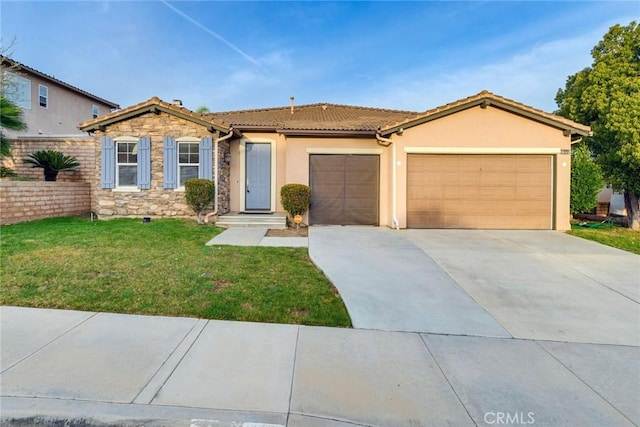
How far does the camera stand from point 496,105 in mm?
10469

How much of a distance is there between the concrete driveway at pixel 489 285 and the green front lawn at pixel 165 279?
610 millimetres

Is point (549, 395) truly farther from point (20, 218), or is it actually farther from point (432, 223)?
point (20, 218)

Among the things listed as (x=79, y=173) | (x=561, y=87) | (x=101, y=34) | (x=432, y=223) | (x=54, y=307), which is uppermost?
(x=101, y=34)

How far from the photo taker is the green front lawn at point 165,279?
14.0 feet

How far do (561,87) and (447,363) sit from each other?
16.8m

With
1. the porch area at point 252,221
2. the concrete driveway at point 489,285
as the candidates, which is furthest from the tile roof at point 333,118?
the concrete driveway at point 489,285

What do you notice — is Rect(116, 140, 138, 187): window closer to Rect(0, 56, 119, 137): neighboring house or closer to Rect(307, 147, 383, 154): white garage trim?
Rect(307, 147, 383, 154): white garage trim

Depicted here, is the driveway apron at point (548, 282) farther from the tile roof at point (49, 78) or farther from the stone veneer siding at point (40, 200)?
the tile roof at point (49, 78)

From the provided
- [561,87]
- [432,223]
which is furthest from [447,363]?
[561,87]

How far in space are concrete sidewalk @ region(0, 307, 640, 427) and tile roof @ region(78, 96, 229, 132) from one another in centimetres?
847

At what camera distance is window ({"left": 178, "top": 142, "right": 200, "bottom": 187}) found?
1167 centimetres

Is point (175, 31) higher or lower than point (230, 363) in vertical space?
higher

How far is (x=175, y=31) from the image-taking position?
13.9 meters

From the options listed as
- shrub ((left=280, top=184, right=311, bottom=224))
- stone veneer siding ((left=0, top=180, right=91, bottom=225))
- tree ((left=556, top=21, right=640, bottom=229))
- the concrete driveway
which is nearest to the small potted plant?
stone veneer siding ((left=0, top=180, right=91, bottom=225))
